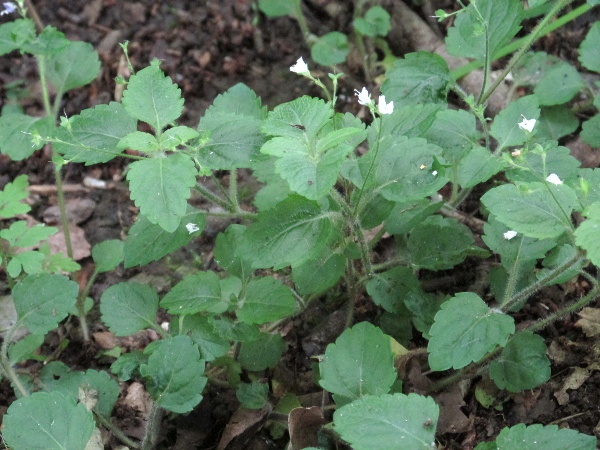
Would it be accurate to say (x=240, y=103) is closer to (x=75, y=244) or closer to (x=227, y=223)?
(x=227, y=223)

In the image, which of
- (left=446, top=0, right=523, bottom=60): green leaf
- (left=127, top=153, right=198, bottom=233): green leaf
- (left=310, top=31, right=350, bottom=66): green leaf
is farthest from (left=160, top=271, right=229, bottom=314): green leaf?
(left=310, top=31, right=350, bottom=66): green leaf

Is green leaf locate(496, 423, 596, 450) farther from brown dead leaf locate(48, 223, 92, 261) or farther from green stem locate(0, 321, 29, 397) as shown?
brown dead leaf locate(48, 223, 92, 261)

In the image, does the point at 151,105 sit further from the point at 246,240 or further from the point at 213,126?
the point at 246,240

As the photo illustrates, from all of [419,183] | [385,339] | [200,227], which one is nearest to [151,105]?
[200,227]

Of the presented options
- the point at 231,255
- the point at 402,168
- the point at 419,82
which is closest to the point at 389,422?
the point at 402,168

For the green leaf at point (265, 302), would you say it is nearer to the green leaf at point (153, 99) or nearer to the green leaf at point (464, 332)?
the green leaf at point (464, 332)
